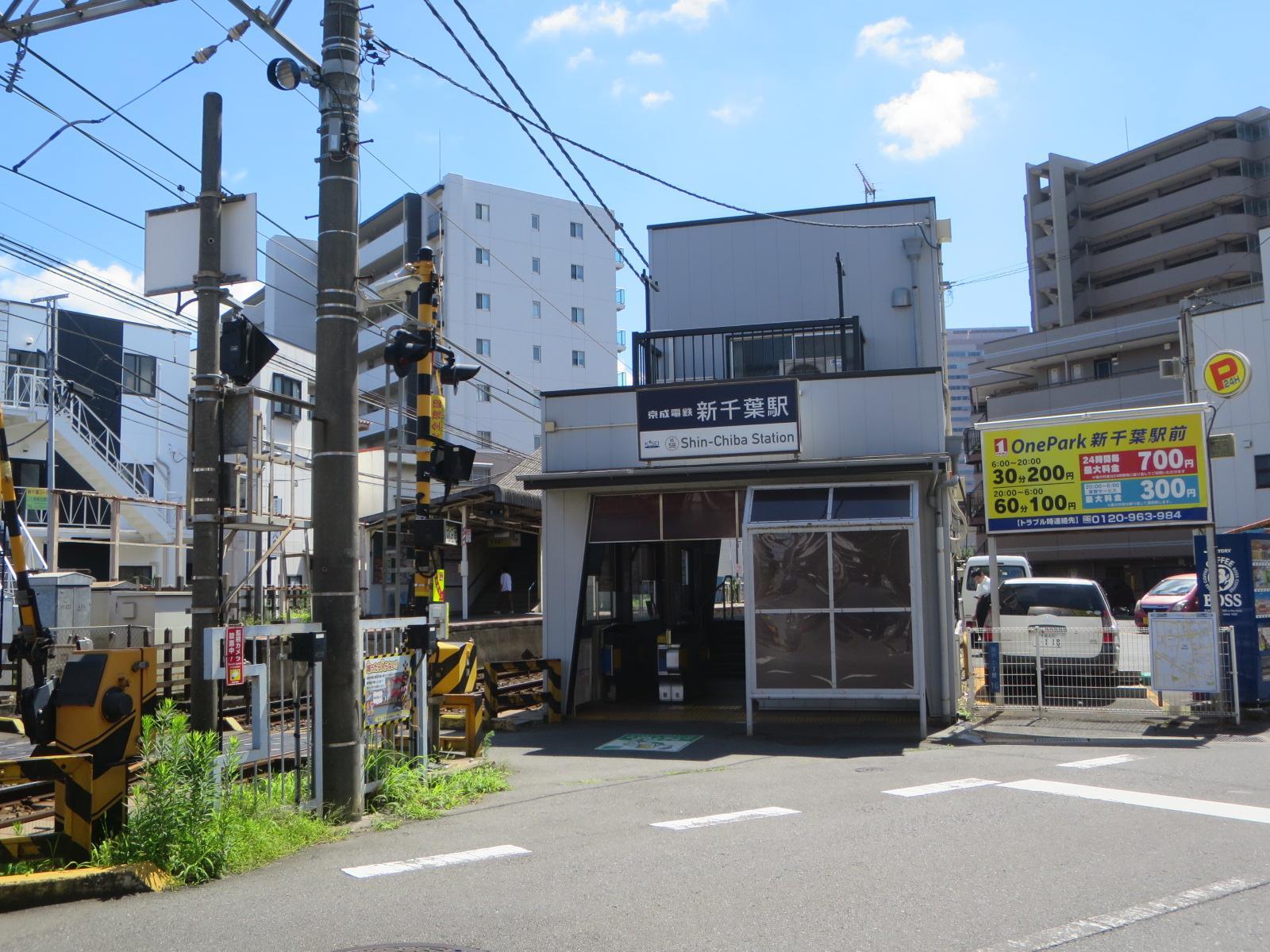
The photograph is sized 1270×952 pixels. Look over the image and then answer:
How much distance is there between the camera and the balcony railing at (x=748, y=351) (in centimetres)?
1758

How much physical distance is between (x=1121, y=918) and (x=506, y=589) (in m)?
23.5

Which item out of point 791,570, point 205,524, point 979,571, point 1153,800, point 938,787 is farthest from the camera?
point 979,571

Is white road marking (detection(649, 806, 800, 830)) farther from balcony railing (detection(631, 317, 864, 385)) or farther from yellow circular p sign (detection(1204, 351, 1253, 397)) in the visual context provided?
yellow circular p sign (detection(1204, 351, 1253, 397))

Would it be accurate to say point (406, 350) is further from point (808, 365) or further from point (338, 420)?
point (808, 365)

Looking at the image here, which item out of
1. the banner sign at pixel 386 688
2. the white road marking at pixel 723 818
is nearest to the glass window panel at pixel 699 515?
the banner sign at pixel 386 688

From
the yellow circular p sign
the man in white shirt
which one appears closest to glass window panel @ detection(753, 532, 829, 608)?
the yellow circular p sign

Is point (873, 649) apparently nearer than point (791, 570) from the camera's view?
Yes

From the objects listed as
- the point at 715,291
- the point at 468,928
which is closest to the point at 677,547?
the point at 715,291

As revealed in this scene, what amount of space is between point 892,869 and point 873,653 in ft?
22.8

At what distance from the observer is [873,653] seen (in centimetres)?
1311

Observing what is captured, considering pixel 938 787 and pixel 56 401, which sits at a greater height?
pixel 56 401

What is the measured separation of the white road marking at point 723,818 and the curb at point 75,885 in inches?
136

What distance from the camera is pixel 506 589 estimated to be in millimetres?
28031

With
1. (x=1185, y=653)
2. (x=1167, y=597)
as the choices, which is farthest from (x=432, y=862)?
(x=1167, y=597)
